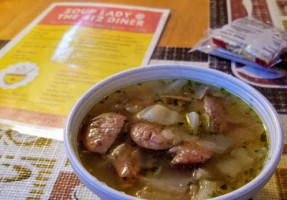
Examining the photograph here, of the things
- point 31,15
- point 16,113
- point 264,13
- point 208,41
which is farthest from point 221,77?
point 31,15

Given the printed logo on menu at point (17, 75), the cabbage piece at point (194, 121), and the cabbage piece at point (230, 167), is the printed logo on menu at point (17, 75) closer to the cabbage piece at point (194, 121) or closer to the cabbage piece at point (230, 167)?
the cabbage piece at point (194, 121)

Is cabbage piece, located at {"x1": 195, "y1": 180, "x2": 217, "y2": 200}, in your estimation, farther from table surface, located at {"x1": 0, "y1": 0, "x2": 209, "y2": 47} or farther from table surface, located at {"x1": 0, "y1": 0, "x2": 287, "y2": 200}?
table surface, located at {"x1": 0, "y1": 0, "x2": 209, "y2": 47}

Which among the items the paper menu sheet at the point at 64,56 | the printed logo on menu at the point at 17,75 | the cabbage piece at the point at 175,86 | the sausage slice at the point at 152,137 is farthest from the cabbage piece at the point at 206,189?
the printed logo on menu at the point at 17,75

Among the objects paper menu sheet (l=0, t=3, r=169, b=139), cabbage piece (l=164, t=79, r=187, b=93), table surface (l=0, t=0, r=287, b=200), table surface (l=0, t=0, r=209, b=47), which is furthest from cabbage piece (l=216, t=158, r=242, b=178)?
table surface (l=0, t=0, r=209, b=47)

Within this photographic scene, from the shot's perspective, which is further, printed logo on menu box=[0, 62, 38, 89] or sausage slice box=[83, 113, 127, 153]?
printed logo on menu box=[0, 62, 38, 89]

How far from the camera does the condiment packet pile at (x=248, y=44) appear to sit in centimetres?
110

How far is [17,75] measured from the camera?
3.82ft

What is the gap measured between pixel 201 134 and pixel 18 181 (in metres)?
0.43

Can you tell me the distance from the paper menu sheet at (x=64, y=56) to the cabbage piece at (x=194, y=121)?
0.37 m

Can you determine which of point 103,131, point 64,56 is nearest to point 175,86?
point 103,131

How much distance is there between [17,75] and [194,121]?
71 centimetres

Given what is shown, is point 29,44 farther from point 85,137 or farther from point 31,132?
point 85,137

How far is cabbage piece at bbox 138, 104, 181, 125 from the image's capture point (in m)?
0.73

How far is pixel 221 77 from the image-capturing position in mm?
779
